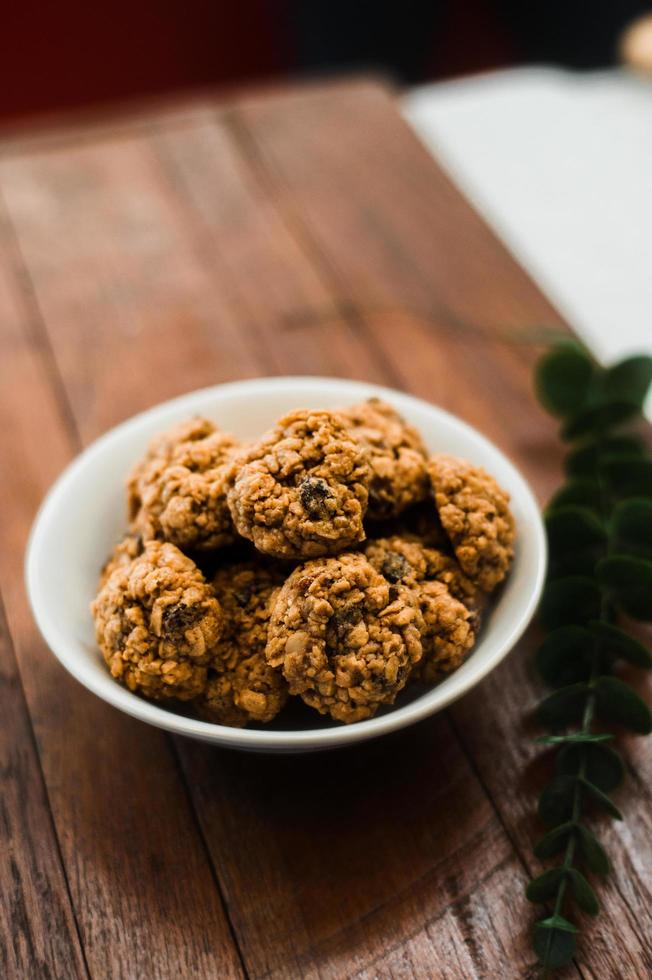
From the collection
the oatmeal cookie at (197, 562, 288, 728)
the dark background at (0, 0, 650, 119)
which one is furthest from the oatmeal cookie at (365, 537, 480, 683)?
the dark background at (0, 0, 650, 119)

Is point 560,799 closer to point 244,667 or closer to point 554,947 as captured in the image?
point 554,947

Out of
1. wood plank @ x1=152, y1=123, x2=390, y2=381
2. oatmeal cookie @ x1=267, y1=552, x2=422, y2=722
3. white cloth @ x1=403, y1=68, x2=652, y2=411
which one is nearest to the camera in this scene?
oatmeal cookie @ x1=267, y1=552, x2=422, y2=722

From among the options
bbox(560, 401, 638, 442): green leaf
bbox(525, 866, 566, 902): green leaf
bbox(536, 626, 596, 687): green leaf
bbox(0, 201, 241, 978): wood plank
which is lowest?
bbox(0, 201, 241, 978): wood plank

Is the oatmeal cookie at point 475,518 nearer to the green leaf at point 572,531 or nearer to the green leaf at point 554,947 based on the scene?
the green leaf at point 572,531

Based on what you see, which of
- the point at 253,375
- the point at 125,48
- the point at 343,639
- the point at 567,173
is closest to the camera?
the point at 343,639

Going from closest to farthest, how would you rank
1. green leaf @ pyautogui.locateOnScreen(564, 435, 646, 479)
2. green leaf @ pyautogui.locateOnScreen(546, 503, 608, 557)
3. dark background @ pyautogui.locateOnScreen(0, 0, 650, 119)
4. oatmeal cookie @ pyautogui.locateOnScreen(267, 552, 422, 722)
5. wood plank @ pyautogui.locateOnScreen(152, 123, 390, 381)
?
oatmeal cookie @ pyautogui.locateOnScreen(267, 552, 422, 722)
green leaf @ pyautogui.locateOnScreen(546, 503, 608, 557)
green leaf @ pyautogui.locateOnScreen(564, 435, 646, 479)
wood plank @ pyautogui.locateOnScreen(152, 123, 390, 381)
dark background @ pyautogui.locateOnScreen(0, 0, 650, 119)

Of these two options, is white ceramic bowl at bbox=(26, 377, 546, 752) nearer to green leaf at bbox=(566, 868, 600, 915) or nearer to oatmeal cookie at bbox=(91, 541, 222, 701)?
oatmeal cookie at bbox=(91, 541, 222, 701)

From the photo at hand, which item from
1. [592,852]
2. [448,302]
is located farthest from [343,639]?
[448,302]
